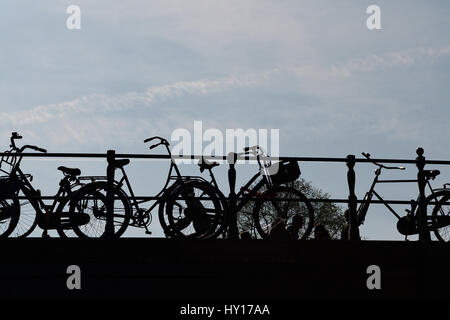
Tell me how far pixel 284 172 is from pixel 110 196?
7.93 feet

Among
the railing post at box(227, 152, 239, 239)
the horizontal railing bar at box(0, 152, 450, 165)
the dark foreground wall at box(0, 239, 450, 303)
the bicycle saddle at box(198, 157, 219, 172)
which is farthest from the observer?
the bicycle saddle at box(198, 157, 219, 172)

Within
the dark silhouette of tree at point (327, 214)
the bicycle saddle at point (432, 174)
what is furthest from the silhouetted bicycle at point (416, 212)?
the dark silhouette of tree at point (327, 214)

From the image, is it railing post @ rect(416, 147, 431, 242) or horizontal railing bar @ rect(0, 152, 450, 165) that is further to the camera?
railing post @ rect(416, 147, 431, 242)

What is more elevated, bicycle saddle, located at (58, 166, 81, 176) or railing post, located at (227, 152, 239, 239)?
bicycle saddle, located at (58, 166, 81, 176)

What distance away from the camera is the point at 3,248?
9.51 meters

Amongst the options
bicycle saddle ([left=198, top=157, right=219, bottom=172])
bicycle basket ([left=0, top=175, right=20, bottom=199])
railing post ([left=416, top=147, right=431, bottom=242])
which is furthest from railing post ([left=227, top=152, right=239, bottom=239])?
bicycle basket ([left=0, top=175, right=20, bottom=199])

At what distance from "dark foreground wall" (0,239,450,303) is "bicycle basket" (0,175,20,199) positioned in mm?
2035

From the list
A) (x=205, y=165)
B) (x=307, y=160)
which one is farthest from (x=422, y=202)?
(x=205, y=165)

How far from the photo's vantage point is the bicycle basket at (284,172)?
11.7 metres

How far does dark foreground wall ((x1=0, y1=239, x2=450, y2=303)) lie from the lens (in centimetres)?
941

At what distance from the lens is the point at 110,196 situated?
35.7 ft

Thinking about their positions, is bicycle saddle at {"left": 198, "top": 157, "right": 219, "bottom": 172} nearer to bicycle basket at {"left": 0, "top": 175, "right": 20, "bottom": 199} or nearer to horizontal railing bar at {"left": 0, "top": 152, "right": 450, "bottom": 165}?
horizontal railing bar at {"left": 0, "top": 152, "right": 450, "bottom": 165}
